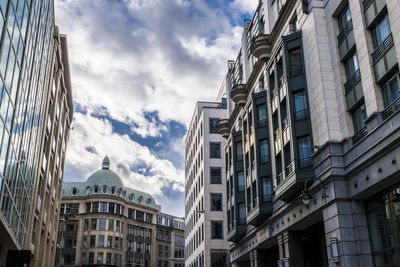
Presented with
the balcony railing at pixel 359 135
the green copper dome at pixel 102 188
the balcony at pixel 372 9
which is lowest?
the balcony railing at pixel 359 135

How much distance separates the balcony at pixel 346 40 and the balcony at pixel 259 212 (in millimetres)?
13670

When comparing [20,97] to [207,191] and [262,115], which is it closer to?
[262,115]

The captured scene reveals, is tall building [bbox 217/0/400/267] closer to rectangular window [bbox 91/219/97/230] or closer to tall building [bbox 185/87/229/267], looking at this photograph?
tall building [bbox 185/87/229/267]

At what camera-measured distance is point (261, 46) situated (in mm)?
36875

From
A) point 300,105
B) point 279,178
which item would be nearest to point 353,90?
point 300,105

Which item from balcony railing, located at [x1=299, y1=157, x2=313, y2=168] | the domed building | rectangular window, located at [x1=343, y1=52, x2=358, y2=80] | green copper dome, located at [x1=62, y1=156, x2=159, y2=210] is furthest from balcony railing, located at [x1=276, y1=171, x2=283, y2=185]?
green copper dome, located at [x1=62, y1=156, x2=159, y2=210]

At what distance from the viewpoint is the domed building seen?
101625 millimetres

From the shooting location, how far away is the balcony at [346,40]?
82.0ft

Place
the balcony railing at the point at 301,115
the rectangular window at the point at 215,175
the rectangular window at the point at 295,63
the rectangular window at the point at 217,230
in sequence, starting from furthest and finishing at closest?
the rectangular window at the point at 215,175, the rectangular window at the point at 217,230, the rectangular window at the point at 295,63, the balcony railing at the point at 301,115

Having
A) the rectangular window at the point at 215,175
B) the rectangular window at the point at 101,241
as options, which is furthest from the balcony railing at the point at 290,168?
the rectangular window at the point at 101,241

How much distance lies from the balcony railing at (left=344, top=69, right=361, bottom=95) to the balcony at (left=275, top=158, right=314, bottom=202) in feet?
16.0

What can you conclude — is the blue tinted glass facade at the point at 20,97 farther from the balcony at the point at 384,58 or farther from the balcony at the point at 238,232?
the balcony at the point at 238,232

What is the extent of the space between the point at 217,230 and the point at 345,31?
4362 cm

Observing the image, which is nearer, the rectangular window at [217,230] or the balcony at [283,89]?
the balcony at [283,89]
